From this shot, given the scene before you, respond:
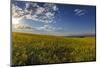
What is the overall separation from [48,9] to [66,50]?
1.91ft

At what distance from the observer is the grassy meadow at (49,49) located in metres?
2.50

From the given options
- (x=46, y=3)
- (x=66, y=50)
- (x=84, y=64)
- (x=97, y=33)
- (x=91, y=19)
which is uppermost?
(x=46, y=3)

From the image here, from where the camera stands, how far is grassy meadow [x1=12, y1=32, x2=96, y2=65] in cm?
250

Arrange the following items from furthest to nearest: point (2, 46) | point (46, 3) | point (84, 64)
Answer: point (84, 64)
point (46, 3)
point (2, 46)

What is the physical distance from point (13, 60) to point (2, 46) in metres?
0.21

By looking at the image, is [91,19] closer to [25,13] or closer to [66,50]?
[66,50]

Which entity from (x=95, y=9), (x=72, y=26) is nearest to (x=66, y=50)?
(x=72, y=26)

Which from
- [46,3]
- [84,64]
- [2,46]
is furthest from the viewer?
[84,64]

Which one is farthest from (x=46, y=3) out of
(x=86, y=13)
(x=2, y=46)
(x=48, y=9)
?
(x=2, y=46)

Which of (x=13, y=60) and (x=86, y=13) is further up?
(x=86, y=13)

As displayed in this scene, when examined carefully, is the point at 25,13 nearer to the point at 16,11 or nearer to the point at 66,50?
the point at 16,11

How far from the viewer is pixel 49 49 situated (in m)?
2.64

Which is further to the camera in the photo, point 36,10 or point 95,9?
point 95,9

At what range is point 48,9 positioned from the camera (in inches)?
104
